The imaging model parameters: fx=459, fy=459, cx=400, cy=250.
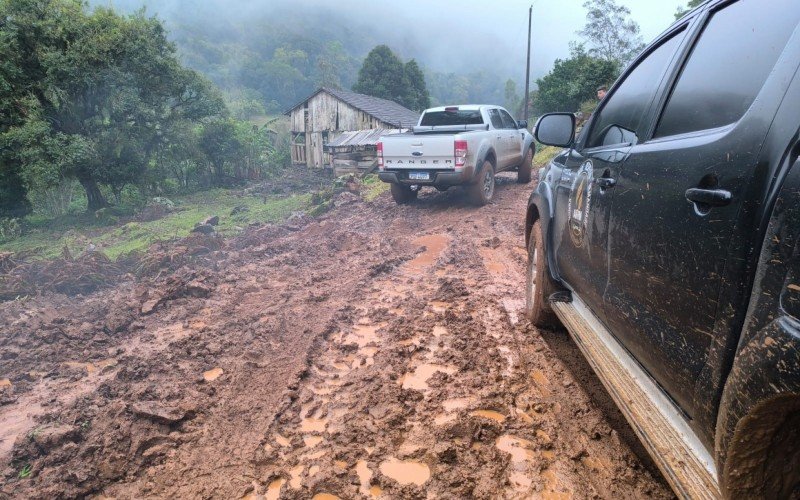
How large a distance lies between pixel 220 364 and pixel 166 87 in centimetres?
1678

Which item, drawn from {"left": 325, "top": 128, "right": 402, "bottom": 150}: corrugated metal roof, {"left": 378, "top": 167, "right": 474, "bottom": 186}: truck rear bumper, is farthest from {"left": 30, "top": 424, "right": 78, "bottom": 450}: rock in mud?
{"left": 325, "top": 128, "right": 402, "bottom": 150}: corrugated metal roof

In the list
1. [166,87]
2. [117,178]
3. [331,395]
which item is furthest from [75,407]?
[166,87]

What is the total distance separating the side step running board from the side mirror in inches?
53.1

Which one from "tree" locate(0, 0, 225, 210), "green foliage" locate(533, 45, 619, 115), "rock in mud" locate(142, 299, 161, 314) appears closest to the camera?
"rock in mud" locate(142, 299, 161, 314)

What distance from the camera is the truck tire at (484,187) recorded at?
9.04 meters

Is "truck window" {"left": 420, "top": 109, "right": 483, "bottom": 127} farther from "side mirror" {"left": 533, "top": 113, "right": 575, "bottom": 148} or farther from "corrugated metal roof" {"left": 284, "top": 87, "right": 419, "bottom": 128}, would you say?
"corrugated metal roof" {"left": 284, "top": 87, "right": 419, "bottom": 128}

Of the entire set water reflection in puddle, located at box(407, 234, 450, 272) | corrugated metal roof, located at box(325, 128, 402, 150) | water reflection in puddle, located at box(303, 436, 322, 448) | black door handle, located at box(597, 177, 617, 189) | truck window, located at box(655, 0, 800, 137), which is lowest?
water reflection in puddle, located at box(303, 436, 322, 448)

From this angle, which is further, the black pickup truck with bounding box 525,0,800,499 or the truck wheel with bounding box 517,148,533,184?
the truck wheel with bounding box 517,148,533,184

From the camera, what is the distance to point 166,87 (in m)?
17.3

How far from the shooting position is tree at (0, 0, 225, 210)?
13.5 metres

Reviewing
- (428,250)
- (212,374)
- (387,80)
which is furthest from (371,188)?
(387,80)

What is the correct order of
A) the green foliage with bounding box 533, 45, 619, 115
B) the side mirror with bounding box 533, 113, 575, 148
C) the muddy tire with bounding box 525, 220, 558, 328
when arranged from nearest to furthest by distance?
the side mirror with bounding box 533, 113, 575, 148 → the muddy tire with bounding box 525, 220, 558, 328 → the green foliage with bounding box 533, 45, 619, 115

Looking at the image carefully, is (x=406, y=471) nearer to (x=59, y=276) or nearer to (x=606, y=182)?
(x=606, y=182)

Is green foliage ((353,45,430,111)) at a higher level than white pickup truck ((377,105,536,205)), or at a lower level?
higher
